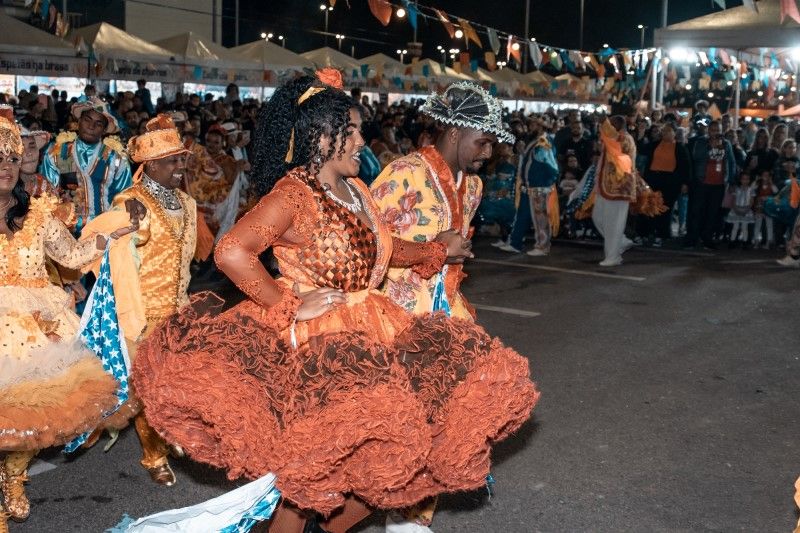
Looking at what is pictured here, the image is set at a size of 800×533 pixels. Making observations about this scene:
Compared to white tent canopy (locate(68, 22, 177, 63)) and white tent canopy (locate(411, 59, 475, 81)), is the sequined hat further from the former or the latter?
white tent canopy (locate(411, 59, 475, 81))

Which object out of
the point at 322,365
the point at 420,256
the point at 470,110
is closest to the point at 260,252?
the point at 322,365

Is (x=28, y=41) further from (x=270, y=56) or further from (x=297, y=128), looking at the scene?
(x=297, y=128)

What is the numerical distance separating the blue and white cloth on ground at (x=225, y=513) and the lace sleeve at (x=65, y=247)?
70.4 inches

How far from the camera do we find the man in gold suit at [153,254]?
17.2 ft

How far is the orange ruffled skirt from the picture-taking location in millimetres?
3121

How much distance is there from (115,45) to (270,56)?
4780 mm

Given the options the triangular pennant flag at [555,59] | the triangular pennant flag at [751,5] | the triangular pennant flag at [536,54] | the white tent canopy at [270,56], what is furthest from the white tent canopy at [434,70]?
the triangular pennant flag at [751,5]

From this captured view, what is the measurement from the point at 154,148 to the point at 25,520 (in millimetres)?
2036

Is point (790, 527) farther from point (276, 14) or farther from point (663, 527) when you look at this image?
point (276, 14)

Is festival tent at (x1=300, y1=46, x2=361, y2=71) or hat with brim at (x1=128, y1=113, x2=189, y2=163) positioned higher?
festival tent at (x1=300, y1=46, x2=361, y2=71)

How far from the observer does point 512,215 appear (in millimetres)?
15352

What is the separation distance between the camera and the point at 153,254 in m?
5.37

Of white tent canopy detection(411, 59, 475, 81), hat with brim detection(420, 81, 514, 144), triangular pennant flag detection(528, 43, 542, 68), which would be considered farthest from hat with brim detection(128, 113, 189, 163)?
white tent canopy detection(411, 59, 475, 81)

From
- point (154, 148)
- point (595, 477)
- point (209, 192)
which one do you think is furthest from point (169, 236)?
point (209, 192)
